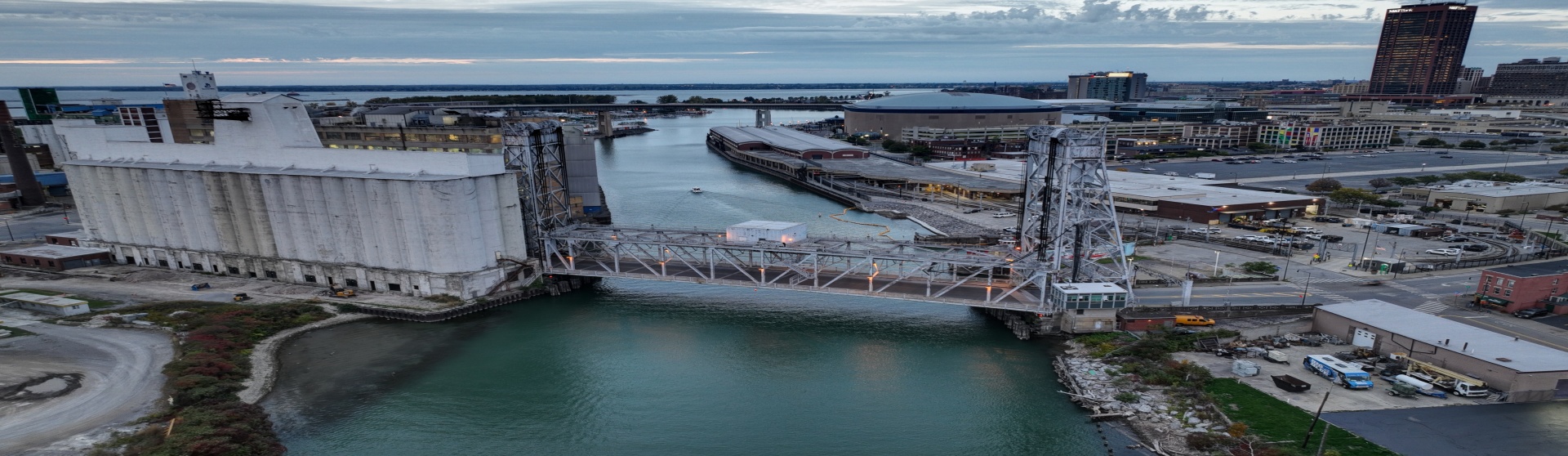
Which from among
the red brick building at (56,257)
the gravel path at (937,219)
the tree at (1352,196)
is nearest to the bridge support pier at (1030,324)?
the gravel path at (937,219)

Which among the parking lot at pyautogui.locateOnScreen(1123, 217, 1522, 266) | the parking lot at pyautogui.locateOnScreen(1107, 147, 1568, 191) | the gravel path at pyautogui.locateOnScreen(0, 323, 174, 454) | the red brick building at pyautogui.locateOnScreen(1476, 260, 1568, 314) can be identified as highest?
the red brick building at pyautogui.locateOnScreen(1476, 260, 1568, 314)

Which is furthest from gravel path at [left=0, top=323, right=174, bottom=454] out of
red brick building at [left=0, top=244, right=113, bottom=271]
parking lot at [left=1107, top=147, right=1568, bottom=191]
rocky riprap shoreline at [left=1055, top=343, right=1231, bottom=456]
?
parking lot at [left=1107, top=147, right=1568, bottom=191]

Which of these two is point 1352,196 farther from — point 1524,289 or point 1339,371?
point 1339,371

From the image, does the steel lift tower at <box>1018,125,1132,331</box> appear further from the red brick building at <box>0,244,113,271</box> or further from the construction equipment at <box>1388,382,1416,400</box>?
the red brick building at <box>0,244,113,271</box>

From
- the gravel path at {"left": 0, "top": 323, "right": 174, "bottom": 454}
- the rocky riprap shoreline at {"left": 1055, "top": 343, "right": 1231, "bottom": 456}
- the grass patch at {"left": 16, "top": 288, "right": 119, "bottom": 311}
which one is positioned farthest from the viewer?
the grass patch at {"left": 16, "top": 288, "right": 119, "bottom": 311}

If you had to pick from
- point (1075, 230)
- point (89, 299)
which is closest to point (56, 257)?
point (89, 299)

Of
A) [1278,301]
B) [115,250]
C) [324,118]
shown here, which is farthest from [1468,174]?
[115,250]

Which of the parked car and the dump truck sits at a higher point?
the dump truck
